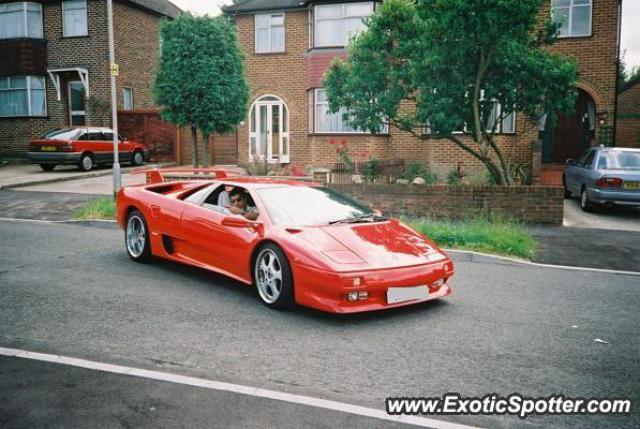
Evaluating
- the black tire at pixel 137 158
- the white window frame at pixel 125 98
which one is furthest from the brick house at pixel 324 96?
the white window frame at pixel 125 98

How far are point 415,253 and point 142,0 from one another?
2701 cm

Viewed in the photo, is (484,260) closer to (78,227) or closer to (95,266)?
(95,266)

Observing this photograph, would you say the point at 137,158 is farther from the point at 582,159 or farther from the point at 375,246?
the point at 375,246

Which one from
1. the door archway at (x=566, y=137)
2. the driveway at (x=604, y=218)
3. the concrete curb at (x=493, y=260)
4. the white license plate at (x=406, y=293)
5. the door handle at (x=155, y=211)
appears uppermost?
the door archway at (x=566, y=137)

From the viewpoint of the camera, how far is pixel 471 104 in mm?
12680

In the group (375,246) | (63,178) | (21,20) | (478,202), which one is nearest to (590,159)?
(478,202)

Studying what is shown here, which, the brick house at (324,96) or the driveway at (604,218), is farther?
the brick house at (324,96)

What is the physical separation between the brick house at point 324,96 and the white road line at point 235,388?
15.3 m

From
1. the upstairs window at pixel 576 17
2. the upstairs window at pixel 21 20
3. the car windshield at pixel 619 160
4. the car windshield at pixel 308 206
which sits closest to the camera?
the car windshield at pixel 308 206

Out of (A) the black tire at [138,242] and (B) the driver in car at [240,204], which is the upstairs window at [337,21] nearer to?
(A) the black tire at [138,242]

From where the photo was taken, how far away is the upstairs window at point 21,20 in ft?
87.4

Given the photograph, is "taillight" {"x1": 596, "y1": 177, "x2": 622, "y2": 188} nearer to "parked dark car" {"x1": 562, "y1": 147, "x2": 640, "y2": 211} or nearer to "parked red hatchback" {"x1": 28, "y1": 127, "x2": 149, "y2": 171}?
"parked dark car" {"x1": 562, "y1": 147, "x2": 640, "y2": 211}

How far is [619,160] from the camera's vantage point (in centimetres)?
1398

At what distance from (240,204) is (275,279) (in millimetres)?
1268
